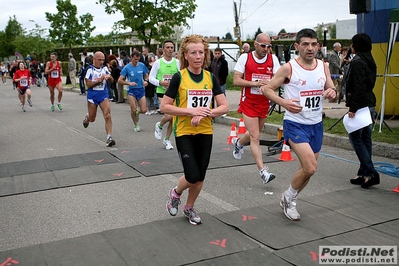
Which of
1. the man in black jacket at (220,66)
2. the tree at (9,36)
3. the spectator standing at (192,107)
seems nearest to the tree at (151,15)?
the man in black jacket at (220,66)

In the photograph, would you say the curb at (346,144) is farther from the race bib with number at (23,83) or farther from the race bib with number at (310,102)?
the race bib with number at (23,83)

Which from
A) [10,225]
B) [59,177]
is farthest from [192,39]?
[59,177]

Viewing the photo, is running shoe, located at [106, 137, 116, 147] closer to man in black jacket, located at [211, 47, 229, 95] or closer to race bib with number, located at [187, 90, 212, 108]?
man in black jacket, located at [211, 47, 229, 95]

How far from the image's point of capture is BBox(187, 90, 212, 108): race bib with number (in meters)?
5.13

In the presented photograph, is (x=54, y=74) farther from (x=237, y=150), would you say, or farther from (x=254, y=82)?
(x=254, y=82)

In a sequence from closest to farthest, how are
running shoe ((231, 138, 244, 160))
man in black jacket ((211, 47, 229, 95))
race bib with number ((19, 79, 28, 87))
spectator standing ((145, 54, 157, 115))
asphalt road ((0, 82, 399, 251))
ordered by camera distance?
asphalt road ((0, 82, 399, 251)), running shoe ((231, 138, 244, 160)), man in black jacket ((211, 47, 229, 95)), spectator standing ((145, 54, 157, 115)), race bib with number ((19, 79, 28, 87))

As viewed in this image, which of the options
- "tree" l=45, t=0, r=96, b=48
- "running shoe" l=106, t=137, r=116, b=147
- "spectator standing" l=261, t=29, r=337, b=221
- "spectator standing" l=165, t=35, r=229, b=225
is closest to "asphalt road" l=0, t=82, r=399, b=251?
"running shoe" l=106, t=137, r=116, b=147

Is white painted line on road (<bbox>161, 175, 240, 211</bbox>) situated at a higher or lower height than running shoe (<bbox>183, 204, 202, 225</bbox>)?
lower

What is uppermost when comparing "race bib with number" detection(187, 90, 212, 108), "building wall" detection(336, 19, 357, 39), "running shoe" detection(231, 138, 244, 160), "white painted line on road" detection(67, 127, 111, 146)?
"building wall" detection(336, 19, 357, 39)

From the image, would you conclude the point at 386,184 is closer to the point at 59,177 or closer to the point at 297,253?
the point at 297,253

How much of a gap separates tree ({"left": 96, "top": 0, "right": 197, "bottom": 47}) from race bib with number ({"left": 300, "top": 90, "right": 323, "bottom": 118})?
23.1 meters

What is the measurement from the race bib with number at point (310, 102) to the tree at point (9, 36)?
71.1 metres

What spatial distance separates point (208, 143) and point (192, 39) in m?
1.11

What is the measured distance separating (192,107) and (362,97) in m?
2.80
